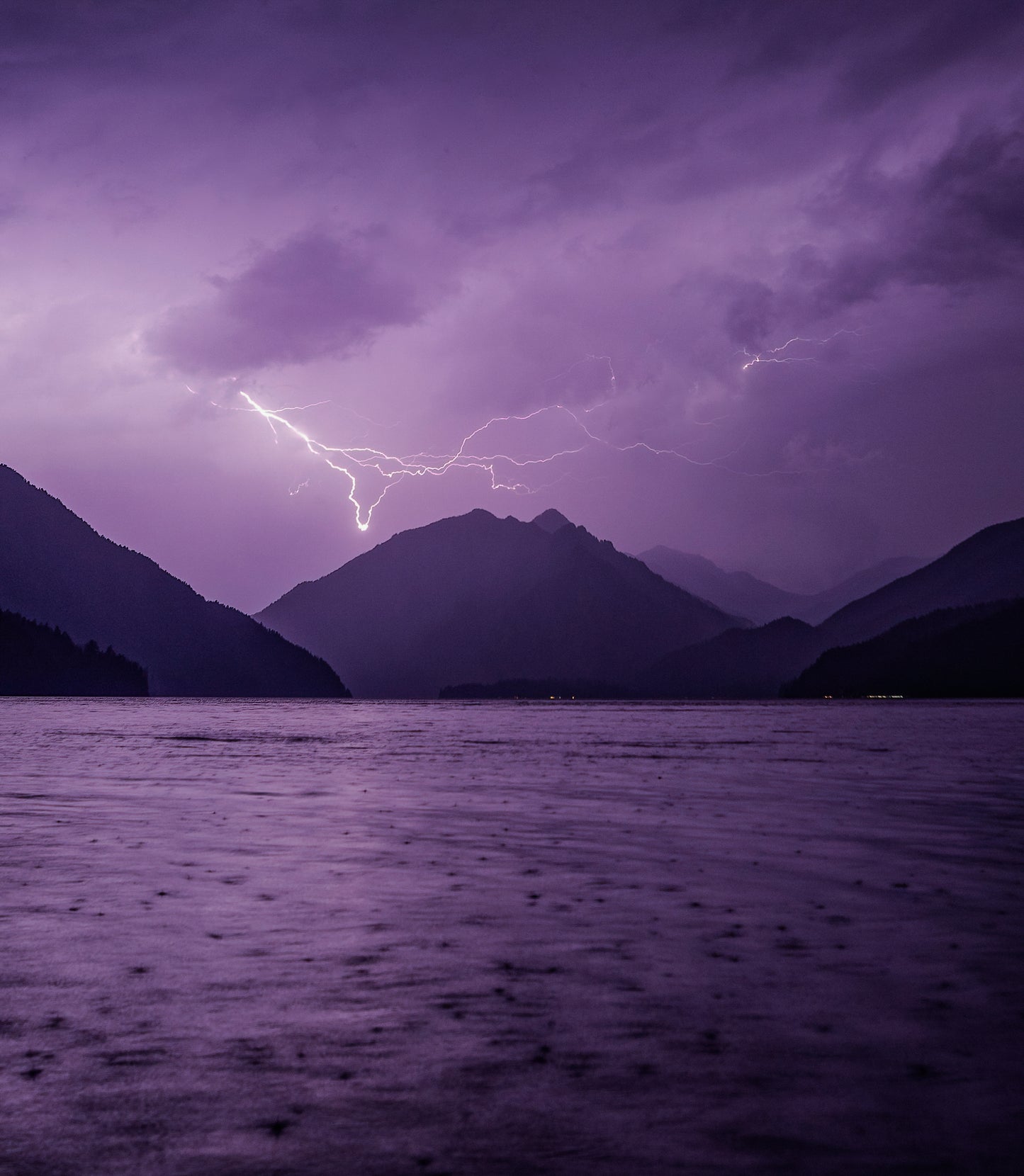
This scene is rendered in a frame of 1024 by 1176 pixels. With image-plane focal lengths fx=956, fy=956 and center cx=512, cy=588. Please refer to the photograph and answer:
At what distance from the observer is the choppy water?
593cm

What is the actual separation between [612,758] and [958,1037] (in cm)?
3948

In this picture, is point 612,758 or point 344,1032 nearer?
point 344,1032

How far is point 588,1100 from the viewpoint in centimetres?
647

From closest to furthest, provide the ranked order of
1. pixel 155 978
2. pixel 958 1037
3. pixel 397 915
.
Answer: pixel 958 1037
pixel 155 978
pixel 397 915

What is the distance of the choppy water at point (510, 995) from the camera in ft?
19.5

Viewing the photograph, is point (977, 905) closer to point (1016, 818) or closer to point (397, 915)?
point (397, 915)

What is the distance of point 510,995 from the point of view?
8.80 metres

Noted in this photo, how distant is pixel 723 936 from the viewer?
11.1 meters

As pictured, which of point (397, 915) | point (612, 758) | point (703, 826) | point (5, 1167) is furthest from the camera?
point (612, 758)

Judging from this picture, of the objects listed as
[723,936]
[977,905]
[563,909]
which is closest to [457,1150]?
[723,936]

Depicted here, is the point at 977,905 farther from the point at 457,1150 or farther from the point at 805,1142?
the point at 457,1150

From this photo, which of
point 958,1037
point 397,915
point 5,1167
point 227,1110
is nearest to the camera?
point 5,1167

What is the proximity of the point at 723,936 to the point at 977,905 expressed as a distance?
4238mm

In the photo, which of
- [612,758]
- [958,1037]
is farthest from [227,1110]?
[612,758]
